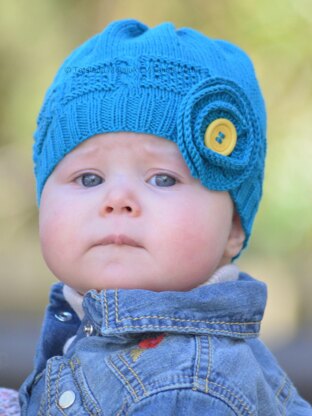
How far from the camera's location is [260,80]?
5648 mm

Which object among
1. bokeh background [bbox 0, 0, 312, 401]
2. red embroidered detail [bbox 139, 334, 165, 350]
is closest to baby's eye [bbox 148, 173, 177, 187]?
red embroidered detail [bbox 139, 334, 165, 350]

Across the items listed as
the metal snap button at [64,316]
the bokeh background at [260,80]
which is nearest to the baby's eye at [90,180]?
the metal snap button at [64,316]

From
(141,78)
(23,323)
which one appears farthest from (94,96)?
(23,323)

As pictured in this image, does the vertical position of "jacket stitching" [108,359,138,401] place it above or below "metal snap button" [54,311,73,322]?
below

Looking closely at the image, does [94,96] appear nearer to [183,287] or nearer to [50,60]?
[183,287]

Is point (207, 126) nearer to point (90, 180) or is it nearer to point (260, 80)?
point (90, 180)

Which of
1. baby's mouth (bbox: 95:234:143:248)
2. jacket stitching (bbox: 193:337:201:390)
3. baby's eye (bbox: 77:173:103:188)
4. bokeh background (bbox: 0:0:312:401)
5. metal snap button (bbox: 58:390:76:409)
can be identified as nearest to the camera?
jacket stitching (bbox: 193:337:201:390)

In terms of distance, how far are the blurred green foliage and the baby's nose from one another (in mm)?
3653

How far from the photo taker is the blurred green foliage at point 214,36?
18.6 ft

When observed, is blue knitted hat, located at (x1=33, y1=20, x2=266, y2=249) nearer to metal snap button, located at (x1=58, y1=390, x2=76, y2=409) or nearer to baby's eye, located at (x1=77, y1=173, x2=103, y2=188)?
baby's eye, located at (x1=77, y1=173, x2=103, y2=188)

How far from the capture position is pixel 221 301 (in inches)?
77.0

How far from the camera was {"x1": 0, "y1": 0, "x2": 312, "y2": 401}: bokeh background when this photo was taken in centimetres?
564

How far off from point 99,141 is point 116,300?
40 centimetres

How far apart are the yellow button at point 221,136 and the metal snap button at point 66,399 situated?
25.5 inches
